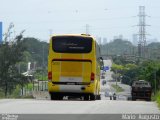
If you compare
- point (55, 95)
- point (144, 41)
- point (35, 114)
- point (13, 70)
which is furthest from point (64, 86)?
point (144, 41)

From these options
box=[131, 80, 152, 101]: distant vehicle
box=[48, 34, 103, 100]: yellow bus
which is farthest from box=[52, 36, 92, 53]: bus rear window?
box=[131, 80, 152, 101]: distant vehicle

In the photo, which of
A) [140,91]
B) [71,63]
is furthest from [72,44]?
[140,91]

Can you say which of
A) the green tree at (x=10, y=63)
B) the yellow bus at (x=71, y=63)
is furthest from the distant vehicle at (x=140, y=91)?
the yellow bus at (x=71, y=63)

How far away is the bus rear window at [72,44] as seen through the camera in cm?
3080

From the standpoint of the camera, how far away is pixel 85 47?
30859mm

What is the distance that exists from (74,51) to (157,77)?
155 ft

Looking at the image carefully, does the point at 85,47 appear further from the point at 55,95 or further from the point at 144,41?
the point at 144,41

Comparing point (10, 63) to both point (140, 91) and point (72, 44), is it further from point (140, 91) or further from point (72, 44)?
point (72, 44)

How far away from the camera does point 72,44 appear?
101 ft

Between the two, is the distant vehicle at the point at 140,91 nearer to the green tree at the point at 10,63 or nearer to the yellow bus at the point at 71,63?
the green tree at the point at 10,63

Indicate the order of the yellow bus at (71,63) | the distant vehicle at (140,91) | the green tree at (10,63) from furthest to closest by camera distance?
the green tree at (10,63), the distant vehicle at (140,91), the yellow bus at (71,63)

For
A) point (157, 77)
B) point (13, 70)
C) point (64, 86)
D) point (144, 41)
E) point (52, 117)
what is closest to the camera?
point (52, 117)

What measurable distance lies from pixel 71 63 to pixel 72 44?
3.66 ft

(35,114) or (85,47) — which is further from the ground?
(85,47)
